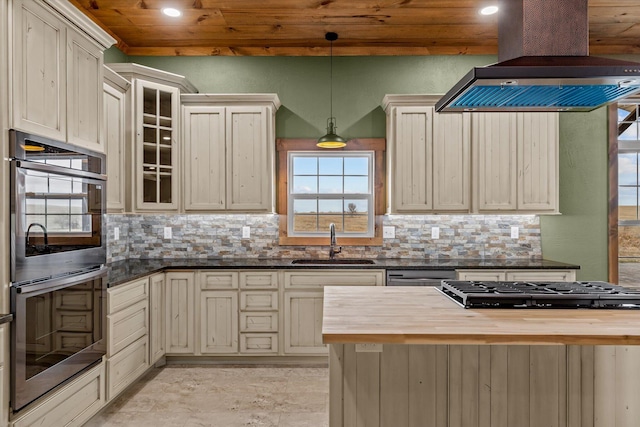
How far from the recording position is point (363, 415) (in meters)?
1.88

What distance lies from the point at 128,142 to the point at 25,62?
1.60 metres

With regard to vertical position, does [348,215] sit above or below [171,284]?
above

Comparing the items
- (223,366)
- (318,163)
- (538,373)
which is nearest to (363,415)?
(538,373)

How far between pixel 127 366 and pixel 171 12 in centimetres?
287

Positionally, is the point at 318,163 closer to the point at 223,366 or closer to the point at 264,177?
the point at 264,177

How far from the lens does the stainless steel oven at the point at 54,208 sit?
1.94m

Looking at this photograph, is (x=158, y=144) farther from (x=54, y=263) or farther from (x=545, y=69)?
(x=545, y=69)

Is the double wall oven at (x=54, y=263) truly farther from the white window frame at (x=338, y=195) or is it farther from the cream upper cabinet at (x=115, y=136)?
the white window frame at (x=338, y=195)

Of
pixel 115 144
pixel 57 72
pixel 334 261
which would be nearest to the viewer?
pixel 57 72

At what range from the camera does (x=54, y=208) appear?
2139mm

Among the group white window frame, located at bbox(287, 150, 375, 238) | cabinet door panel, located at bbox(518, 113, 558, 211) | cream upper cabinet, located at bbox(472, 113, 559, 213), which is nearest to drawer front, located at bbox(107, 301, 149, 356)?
white window frame, located at bbox(287, 150, 375, 238)

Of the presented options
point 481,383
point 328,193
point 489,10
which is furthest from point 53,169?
point 489,10

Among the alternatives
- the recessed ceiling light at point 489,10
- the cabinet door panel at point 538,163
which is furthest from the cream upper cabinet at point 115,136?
the cabinet door panel at point 538,163

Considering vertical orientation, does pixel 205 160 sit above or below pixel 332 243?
above
